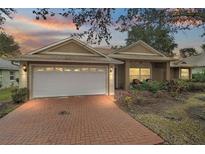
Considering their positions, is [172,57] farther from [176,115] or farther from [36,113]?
[36,113]

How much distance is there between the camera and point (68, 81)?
41.0ft

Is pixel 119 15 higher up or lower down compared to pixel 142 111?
higher up

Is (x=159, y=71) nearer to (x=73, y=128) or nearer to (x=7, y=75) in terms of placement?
(x=73, y=128)

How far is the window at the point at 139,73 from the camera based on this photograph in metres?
17.2

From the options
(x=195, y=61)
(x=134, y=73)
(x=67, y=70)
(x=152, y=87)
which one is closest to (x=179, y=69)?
(x=195, y=61)

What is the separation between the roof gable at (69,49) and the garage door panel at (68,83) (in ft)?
4.75

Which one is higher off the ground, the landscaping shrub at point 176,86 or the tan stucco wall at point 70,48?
the tan stucco wall at point 70,48

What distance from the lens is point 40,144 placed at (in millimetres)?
5141

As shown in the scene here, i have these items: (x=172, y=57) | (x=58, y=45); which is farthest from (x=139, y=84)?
(x=58, y=45)

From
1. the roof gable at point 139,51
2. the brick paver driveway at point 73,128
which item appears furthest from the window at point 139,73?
the brick paver driveway at point 73,128

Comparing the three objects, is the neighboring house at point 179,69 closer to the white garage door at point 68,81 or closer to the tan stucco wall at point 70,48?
the white garage door at point 68,81

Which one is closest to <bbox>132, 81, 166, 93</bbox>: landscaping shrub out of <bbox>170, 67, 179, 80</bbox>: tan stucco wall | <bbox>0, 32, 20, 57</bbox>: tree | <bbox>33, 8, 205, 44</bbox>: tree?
<bbox>170, 67, 179, 80</bbox>: tan stucco wall

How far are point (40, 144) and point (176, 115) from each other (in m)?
5.74

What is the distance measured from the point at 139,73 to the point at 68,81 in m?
7.45
